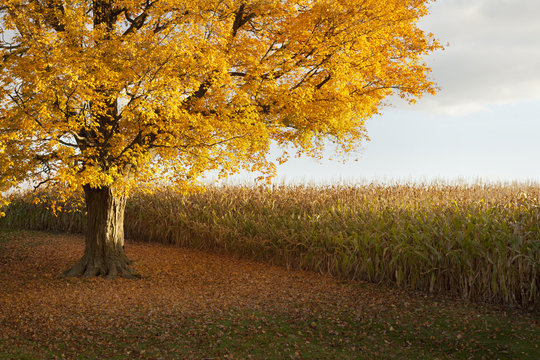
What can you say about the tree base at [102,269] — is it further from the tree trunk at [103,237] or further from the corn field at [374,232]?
the corn field at [374,232]

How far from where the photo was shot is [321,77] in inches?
472

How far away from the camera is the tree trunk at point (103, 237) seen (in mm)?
10445

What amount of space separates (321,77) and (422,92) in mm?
3237

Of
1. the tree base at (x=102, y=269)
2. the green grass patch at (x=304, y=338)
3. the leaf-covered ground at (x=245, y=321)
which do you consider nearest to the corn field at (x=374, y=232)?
the leaf-covered ground at (x=245, y=321)

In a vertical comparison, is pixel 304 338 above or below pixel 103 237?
below

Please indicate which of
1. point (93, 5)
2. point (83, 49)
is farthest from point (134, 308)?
point (93, 5)

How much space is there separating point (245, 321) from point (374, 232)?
176 inches

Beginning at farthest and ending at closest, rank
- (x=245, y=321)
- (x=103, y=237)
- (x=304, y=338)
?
(x=103, y=237)
(x=245, y=321)
(x=304, y=338)

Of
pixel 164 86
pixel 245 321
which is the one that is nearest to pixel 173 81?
pixel 164 86

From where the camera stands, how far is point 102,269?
418 inches

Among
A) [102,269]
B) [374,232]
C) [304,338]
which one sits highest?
[374,232]

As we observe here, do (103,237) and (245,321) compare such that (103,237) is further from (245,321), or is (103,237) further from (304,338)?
(304,338)

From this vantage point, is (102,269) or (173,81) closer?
(173,81)

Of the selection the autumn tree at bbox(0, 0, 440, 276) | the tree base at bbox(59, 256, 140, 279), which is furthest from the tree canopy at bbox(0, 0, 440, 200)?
the tree base at bbox(59, 256, 140, 279)
